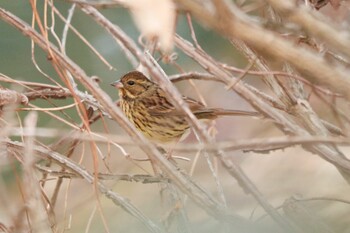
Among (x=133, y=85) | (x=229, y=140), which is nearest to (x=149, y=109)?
(x=133, y=85)

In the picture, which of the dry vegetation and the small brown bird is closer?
the dry vegetation

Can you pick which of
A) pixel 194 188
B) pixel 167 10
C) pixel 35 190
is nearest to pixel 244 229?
pixel 194 188

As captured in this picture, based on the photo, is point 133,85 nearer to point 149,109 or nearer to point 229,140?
point 149,109

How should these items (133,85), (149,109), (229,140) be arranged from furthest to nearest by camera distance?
(149,109) < (133,85) < (229,140)

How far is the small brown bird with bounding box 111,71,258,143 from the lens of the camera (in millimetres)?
Answer: 3922

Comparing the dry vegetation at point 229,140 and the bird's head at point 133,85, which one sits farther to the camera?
the bird's head at point 133,85

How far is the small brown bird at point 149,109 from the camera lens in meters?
3.92

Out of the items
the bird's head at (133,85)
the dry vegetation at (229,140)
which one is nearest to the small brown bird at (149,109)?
the bird's head at (133,85)

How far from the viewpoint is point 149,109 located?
13.5 ft

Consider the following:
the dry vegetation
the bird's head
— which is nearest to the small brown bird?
the bird's head

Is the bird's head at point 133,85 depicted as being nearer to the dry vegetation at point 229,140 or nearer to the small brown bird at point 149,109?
the small brown bird at point 149,109

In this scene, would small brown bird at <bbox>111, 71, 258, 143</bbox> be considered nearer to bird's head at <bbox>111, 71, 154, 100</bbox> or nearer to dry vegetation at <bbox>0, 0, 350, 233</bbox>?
bird's head at <bbox>111, 71, 154, 100</bbox>

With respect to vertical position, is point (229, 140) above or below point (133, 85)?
below

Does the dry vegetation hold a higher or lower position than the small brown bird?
lower
